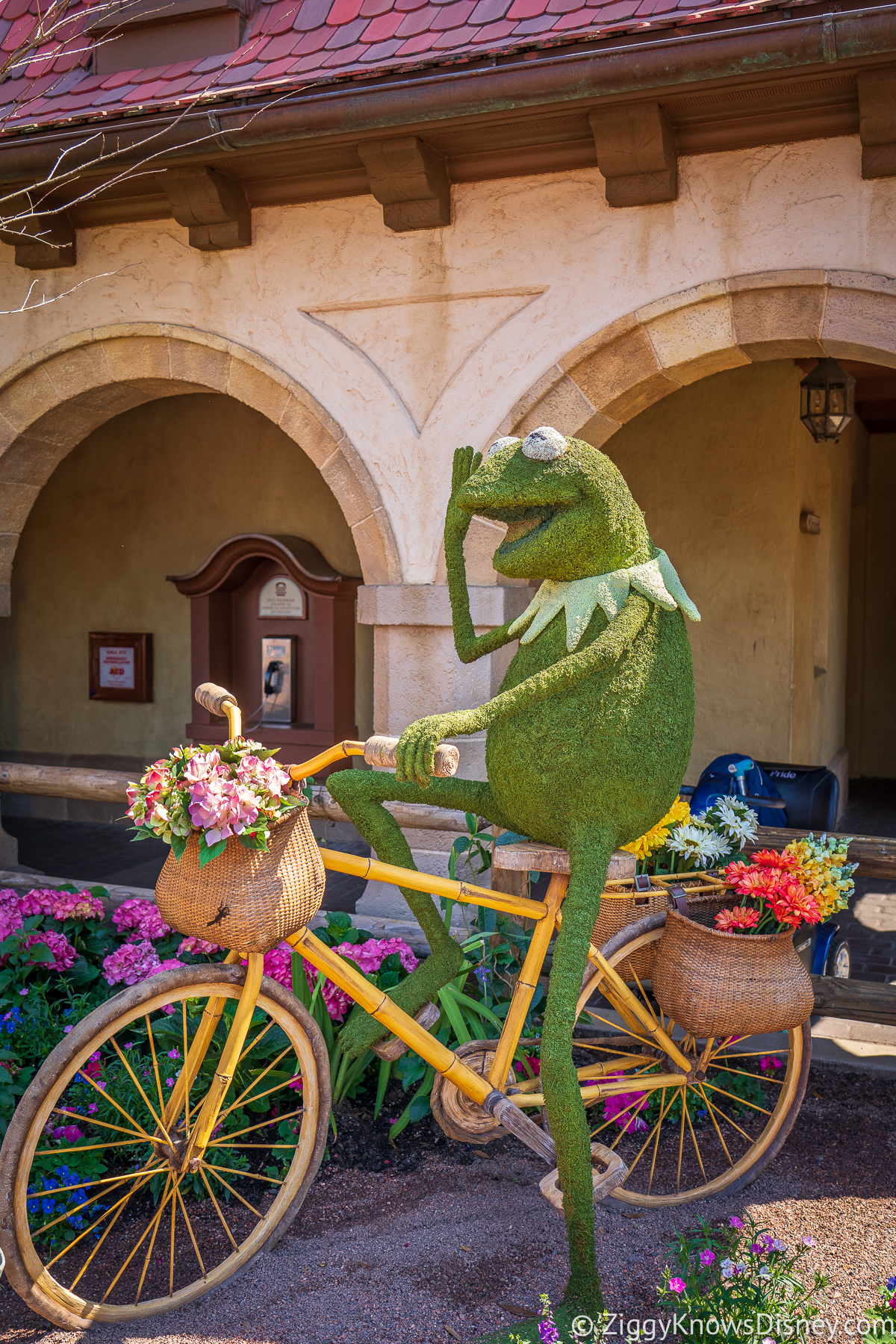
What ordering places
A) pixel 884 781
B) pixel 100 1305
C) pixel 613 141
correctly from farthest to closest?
pixel 884 781
pixel 613 141
pixel 100 1305

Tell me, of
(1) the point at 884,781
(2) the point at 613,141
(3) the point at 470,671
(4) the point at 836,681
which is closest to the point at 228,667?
(3) the point at 470,671

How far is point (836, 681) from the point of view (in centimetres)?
959

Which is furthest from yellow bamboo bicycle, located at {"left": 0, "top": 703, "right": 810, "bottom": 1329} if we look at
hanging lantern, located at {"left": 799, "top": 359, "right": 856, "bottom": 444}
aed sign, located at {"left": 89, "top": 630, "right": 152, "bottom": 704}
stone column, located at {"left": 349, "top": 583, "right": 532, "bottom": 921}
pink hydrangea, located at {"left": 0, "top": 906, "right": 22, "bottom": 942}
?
aed sign, located at {"left": 89, "top": 630, "right": 152, "bottom": 704}

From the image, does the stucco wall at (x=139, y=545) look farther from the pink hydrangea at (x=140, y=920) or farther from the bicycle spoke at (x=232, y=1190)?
the bicycle spoke at (x=232, y=1190)

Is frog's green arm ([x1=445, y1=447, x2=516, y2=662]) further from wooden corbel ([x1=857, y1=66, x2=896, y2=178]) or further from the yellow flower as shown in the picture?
wooden corbel ([x1=857, y1=66, x2=896, y2=178])

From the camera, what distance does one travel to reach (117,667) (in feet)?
27.8

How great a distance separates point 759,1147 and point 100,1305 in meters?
1.75

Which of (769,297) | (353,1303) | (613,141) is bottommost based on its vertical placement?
(353,1303)

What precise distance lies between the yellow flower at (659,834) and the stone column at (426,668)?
1.74 meters

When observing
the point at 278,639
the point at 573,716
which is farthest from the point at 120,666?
the point at 573,716

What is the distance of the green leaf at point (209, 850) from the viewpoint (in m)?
2.14

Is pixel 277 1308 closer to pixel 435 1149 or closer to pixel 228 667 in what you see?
pixel 435 1149

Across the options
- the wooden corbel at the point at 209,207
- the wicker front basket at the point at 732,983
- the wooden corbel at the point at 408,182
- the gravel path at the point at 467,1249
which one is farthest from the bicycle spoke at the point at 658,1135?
the wooden corbel at the point at 209,207

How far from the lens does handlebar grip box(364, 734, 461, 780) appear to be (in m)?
2.23
